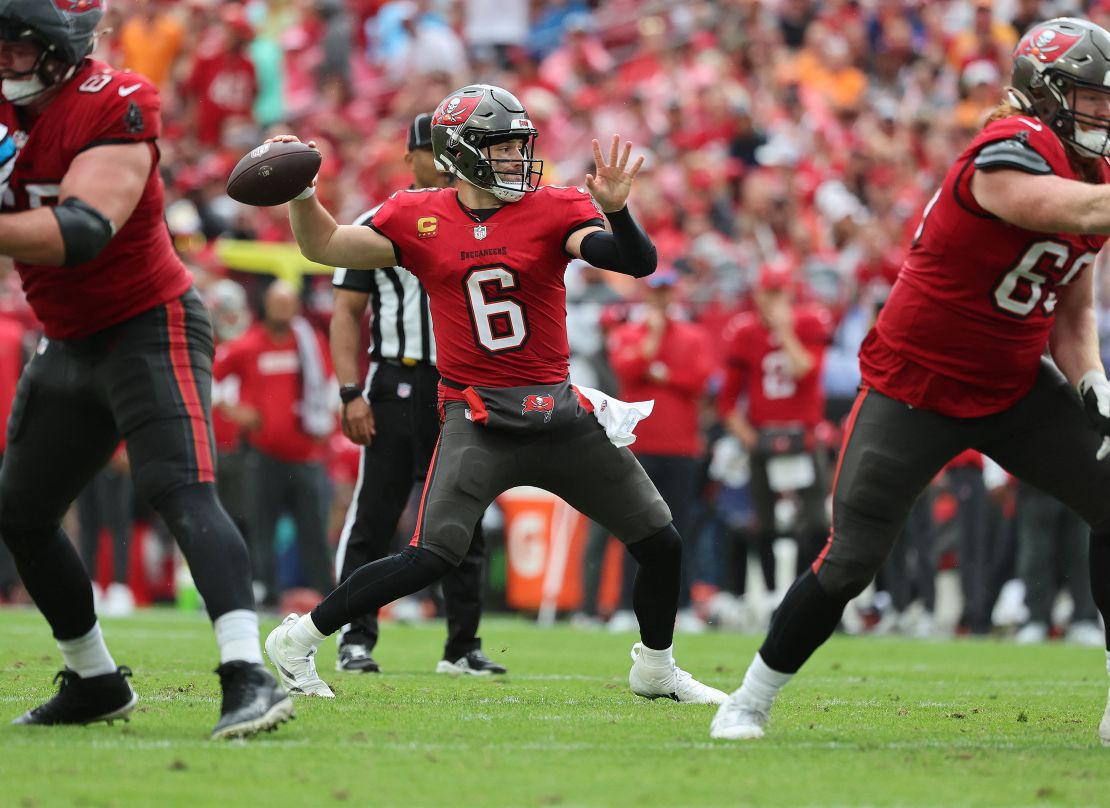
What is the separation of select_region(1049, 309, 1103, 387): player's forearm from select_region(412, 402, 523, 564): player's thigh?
180 centimetres

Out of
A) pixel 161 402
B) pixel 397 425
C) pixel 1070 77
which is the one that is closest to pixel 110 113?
pixel 161 402

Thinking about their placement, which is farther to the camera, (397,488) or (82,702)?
(397,488)

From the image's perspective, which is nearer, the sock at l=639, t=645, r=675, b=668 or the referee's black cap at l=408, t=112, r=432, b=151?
the sock at l=639, t=645, r=675, b=668

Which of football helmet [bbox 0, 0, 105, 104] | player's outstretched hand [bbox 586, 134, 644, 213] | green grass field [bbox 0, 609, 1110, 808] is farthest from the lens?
player's outstretched hand [bbox 586, 134, 644, 213]

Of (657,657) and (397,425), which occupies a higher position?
(397,425)

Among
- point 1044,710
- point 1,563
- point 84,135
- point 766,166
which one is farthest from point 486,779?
point 766,166

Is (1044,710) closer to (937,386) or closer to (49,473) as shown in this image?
(937,386)

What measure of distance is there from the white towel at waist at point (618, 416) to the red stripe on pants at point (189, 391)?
155 centimetres

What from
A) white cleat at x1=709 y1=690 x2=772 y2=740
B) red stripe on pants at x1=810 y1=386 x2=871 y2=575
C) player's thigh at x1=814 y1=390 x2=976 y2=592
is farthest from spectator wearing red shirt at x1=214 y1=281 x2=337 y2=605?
player's thigh at x1=814 y1=390 x2=976 y2=592

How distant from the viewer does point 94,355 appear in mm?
5359

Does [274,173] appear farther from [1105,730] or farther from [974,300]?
[1105,730]

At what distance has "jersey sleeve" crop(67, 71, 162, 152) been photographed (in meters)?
5.08

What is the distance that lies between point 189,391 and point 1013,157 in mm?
2501

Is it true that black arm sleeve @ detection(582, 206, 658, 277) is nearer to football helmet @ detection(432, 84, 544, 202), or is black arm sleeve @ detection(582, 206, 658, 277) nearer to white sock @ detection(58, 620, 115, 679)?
football helmet @ detection(432, 84, 544, 202)
